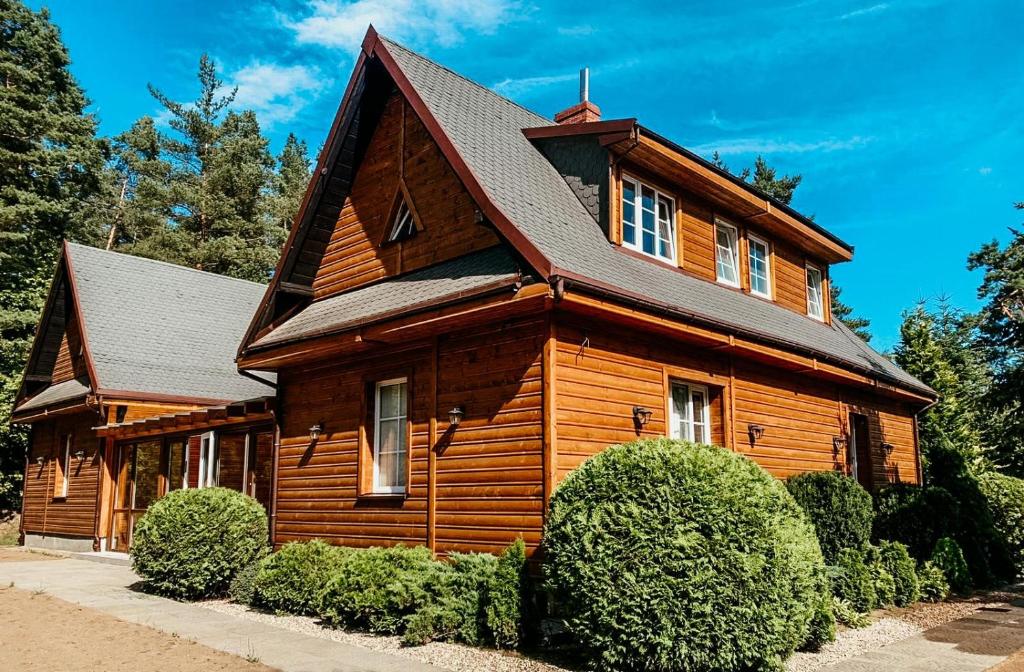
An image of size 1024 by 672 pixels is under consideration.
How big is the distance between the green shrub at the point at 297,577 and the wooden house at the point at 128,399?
3563 millimetres

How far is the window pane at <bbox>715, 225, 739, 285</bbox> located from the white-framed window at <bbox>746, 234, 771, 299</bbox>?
18.5 inches

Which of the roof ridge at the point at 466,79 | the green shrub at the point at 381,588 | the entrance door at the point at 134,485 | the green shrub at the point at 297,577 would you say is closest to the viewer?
the green shrub at the point at 381,588

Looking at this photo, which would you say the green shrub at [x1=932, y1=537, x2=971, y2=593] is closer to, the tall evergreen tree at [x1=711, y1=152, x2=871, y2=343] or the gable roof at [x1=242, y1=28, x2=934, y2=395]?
the gable roof at [x1=242, y1=28, x2=934, y2=395]

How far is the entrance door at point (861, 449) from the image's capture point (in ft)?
47.8

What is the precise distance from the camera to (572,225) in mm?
10133

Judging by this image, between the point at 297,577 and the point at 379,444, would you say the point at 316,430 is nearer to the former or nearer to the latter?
the point at 379,444

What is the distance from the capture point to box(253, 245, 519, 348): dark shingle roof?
28.7ft

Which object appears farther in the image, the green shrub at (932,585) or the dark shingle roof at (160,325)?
the dark shingle roof at (160,325)

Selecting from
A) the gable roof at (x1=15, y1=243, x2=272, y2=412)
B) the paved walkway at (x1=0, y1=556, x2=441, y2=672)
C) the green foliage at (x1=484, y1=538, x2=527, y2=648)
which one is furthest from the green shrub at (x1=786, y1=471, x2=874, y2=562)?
the gable roof at (x1=15, y1=243, x2=272, y2=412)

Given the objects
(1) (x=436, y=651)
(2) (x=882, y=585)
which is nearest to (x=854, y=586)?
(2) (x=882, y=585)

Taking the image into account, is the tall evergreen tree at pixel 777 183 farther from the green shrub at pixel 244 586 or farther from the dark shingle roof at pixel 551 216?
the green shrub at pixel 244 586

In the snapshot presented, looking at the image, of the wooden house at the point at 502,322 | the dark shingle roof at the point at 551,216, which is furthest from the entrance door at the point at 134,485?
the dark shingle roof at the point at 551,216

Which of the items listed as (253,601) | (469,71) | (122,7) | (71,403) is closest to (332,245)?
(469,71)

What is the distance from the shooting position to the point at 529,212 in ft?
30.9
